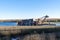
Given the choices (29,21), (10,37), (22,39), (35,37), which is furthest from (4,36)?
(29,21)

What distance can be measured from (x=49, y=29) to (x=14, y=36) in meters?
2.66

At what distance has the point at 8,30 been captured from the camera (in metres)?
13.2

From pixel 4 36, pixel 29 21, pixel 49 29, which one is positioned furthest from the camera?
pixel 29 21

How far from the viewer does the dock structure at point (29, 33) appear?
1323cm

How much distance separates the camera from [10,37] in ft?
43.8

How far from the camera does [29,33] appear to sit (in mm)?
13680

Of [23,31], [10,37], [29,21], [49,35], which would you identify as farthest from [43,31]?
[29,21]

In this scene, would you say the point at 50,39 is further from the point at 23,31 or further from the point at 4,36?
the point at 4,36

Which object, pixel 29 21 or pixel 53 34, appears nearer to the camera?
pixel 53 34

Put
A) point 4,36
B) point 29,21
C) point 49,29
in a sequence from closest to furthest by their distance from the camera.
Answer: point 4,36
point 49,29
point 29,21

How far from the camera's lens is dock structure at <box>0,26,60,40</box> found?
43.4 ft

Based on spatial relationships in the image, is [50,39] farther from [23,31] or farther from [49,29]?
[23,31]

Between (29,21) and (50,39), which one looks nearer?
(50,39)

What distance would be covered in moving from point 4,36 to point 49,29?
3.36 m
